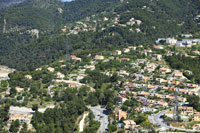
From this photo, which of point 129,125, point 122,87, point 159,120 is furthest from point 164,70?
point 129,125

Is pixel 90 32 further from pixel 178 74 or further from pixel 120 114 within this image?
pixel 120 114

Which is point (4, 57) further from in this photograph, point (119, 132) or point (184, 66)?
point (119, 132)

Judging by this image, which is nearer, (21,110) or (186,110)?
(186,110)

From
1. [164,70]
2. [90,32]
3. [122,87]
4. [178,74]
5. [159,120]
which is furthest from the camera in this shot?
[90,32]

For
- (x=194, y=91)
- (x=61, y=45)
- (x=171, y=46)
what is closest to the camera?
(x=194, y=91)

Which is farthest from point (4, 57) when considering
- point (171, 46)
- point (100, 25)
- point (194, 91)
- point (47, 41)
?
point (194, 91)

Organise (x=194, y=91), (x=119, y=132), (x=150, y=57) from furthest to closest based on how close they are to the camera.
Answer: (x=150, y=57) → (x=194, y=91) → (x=119, y=132)

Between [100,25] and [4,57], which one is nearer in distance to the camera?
[4,57]

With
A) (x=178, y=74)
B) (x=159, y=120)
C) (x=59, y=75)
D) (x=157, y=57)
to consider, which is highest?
(x=157, y=57)
